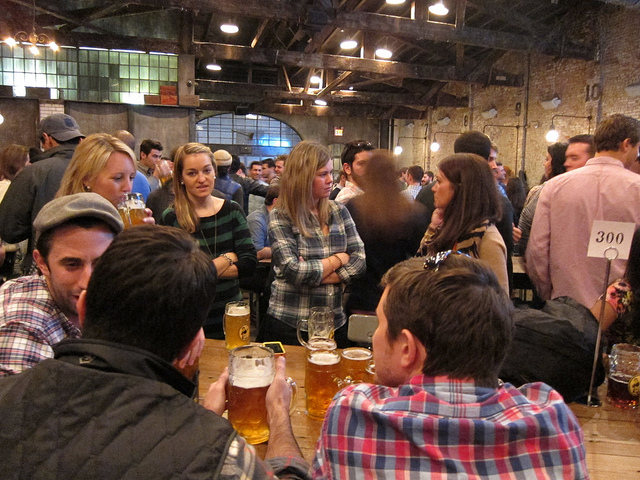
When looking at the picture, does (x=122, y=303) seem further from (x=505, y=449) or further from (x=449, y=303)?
(x=505, y=449)

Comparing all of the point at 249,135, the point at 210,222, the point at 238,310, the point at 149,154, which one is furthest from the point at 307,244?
the point at 249,135

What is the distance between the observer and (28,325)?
1.23 metres

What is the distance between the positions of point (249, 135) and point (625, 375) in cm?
1717

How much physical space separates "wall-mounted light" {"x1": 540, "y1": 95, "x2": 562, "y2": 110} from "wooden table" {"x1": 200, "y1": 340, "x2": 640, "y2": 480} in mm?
9632

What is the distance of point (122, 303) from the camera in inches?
35.3

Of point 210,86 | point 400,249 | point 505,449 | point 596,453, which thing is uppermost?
point 210,86

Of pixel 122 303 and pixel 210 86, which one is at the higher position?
pixel 210 86

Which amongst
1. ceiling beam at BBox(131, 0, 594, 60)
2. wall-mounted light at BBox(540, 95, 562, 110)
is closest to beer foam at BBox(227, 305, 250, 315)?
ceiling beam at BBox(131, 0, 594, 60)

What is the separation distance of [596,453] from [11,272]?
3.68 meters

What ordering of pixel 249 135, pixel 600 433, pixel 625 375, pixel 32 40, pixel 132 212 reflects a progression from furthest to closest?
pixel 249 135, pixel 32 40, pixel 132 212, pixel 625 375, pixel 600 433

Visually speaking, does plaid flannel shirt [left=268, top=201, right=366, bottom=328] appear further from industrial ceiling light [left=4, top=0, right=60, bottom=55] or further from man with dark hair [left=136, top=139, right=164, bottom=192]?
industrial ceiling light [left=4, top=0, right=60, bottom=55]

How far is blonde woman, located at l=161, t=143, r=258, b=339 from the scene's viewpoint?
2.65m

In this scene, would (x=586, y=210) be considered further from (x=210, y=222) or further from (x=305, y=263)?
(x=210, y=222)

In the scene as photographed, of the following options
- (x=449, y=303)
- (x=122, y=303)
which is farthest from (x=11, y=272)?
(x=449, y=303)
